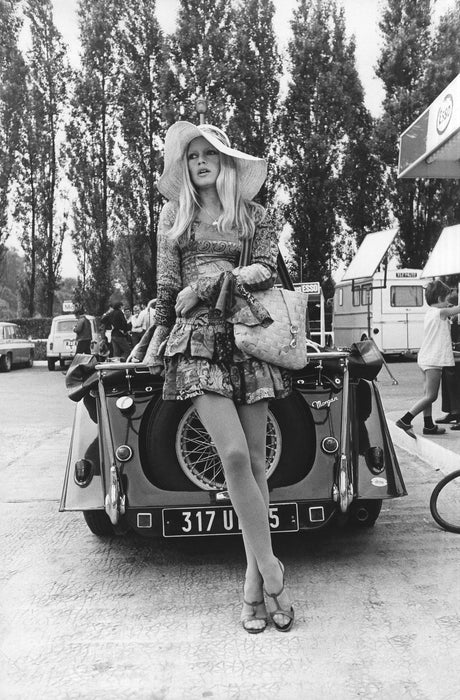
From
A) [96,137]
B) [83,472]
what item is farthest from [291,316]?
[96,137]

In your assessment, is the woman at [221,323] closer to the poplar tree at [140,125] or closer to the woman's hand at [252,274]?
the woman's hand at [252,274]

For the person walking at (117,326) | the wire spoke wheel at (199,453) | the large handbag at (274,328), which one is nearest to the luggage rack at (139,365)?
A: the wire spoke wheel at (199,453)

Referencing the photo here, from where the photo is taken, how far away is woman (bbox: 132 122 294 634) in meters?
2.92

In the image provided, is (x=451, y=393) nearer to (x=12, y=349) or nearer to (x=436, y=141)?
(x=436, y=141)

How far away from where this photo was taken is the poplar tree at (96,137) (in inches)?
1248

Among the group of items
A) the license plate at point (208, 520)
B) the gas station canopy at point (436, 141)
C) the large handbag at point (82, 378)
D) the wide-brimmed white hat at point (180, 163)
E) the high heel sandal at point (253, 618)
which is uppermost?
the gas station canopy at point (436, 141)

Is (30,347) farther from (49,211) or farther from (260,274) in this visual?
(260,274)

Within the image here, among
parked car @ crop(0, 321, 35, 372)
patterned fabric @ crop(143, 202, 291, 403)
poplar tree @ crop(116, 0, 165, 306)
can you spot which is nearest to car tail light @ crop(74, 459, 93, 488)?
patterned fabric @ crop(143, 202, 291, 403)

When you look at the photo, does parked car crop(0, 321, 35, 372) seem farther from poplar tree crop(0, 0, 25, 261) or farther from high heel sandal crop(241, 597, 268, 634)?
high heel sandal crop(241, 597, 268, 634)

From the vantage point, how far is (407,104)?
3044cm

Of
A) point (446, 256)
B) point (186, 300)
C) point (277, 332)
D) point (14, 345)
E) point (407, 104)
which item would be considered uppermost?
point (407, 104)

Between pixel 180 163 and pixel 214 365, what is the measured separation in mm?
920

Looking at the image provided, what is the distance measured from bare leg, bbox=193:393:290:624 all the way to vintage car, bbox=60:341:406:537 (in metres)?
0.58

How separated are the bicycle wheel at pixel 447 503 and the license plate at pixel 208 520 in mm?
1275
